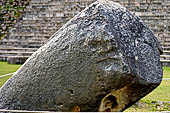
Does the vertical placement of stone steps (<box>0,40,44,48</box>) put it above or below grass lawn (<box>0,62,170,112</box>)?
above

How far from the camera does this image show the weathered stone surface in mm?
3117

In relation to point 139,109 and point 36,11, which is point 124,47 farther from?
point 36,11

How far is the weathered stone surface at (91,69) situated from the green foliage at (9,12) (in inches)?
460

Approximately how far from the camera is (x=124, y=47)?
3160 millimetres

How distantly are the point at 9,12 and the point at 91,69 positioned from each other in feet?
43.2

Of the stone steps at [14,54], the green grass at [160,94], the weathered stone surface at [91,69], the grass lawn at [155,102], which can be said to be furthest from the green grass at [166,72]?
the weathered stone surface at [91,69]

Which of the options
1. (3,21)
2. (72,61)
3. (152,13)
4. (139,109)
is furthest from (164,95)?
(3,21)

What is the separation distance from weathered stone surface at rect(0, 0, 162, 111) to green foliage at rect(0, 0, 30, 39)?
460 inches

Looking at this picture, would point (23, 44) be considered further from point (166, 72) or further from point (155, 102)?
point (155, 102)

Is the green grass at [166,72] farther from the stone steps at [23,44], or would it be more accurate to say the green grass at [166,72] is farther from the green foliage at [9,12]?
the green foliage at [9,12]

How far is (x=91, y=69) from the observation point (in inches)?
123

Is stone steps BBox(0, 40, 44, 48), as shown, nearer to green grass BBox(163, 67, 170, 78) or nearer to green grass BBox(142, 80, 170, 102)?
green grass BBox(163, 67, 170, 78)

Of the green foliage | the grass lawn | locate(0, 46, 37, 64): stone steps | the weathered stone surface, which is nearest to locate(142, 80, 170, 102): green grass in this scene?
the grass lawn

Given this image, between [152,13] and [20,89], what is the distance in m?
11.4
